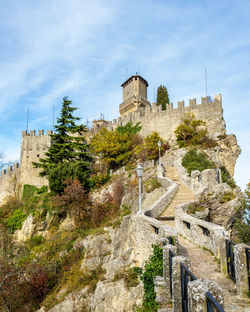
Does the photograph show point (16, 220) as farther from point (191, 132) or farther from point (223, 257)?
point (223, 257)

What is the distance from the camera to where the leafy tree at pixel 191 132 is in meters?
31.6

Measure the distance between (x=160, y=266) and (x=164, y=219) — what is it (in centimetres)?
644

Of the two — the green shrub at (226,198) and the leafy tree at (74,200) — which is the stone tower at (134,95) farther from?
the green shrub at (226,198)

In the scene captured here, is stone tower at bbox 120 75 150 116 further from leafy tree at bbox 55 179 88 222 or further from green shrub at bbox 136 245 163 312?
green shrub at bbox 136 245 163 312

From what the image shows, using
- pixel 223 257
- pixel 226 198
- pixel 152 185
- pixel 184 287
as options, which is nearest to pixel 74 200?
pixel 152 185

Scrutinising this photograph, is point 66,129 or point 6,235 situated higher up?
point 66,129

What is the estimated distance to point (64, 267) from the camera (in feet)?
61.5

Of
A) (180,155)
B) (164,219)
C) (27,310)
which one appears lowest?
(27,310)

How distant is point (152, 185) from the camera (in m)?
22.6

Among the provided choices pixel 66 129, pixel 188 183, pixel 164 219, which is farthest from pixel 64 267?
pixel 66 129

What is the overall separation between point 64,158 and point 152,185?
528 inches

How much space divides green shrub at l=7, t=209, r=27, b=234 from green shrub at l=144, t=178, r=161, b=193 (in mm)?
15988

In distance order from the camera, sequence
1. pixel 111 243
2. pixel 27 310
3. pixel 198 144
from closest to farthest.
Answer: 1. pixel 27 310
2. pixel 111 243
3. pixel 198 144

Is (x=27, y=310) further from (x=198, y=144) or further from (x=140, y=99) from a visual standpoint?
(x=140, y=99)
